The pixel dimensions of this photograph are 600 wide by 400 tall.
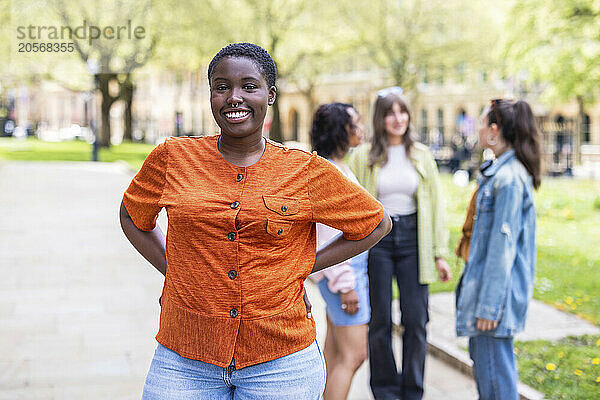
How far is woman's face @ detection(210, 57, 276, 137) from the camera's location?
2445mm

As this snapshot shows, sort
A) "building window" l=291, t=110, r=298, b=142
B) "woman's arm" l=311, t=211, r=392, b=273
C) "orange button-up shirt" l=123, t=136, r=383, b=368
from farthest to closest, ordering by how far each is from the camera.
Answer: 1. "building window" l=291, t=110, r=298, b=142
2. "woman's arm" l=311, t=211, r=392, b=273
3. "orange button-up shirt" l=123, t=136, r=383, b=368

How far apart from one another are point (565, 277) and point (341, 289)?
232 inches

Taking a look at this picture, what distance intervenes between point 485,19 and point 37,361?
100 ft

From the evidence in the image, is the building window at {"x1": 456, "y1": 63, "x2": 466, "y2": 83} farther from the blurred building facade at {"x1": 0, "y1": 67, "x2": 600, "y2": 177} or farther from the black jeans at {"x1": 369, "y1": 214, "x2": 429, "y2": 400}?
the black jeans at {"x1": 369, "y1": 214, "x2": 429, "y2": 400}

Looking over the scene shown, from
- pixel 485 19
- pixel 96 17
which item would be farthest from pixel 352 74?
pixel 96 17

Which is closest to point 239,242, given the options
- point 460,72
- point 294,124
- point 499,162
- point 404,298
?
point 499,162

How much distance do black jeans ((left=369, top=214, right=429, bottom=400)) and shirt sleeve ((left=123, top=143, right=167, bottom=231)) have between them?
232 centimetres

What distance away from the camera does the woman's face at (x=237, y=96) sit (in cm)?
245

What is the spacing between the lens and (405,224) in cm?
467

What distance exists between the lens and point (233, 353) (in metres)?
2.38

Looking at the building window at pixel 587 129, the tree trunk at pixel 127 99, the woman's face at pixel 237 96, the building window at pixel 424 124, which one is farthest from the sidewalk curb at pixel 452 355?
the building window at pixel 424 124

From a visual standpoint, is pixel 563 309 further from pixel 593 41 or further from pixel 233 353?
pixel 593 41

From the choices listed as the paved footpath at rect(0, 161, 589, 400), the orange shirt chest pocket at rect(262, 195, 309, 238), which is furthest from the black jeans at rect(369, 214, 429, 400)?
the orange shirt chest pocket at rect(262, 195, 309, 238)

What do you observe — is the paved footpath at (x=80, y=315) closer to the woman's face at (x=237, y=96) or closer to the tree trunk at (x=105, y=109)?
the woman's face at (x=237, y=96)
